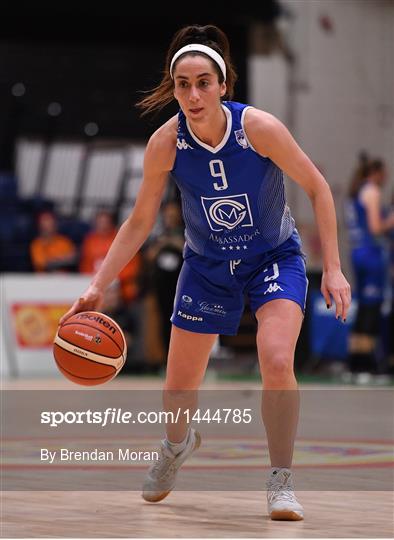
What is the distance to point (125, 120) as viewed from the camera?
22.7 m

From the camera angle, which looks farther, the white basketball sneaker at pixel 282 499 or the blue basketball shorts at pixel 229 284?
the blue basketball shorts at pixel 229 284

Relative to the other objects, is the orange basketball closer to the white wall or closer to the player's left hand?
the player's left hand

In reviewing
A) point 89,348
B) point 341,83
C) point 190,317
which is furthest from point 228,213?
point 341,83

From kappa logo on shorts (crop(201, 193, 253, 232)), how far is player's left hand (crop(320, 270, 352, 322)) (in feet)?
1.37

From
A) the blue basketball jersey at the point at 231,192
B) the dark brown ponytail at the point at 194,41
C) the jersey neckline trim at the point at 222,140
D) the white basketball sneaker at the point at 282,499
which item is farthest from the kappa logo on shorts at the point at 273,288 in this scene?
the dark brown ponytail at the point at 194,41

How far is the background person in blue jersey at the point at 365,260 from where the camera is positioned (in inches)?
474

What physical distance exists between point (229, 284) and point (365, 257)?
7505 mm

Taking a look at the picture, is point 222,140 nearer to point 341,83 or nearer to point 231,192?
point 231,192

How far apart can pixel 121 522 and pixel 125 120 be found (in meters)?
18.8

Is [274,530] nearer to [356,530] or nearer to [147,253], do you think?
[356,530]

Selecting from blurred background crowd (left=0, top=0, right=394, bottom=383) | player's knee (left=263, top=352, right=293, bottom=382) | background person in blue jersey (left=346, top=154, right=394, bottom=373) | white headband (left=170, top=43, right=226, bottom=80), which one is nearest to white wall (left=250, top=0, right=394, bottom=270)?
blurred background crowd (left=0, top=0, right=394, bottom=383)

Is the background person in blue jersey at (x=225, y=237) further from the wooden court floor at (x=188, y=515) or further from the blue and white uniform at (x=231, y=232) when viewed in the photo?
the wooden court floor at (x=188, y=515)

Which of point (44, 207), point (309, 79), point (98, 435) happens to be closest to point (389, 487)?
point (98, 435)

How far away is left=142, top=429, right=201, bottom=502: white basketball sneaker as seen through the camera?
5.01m
